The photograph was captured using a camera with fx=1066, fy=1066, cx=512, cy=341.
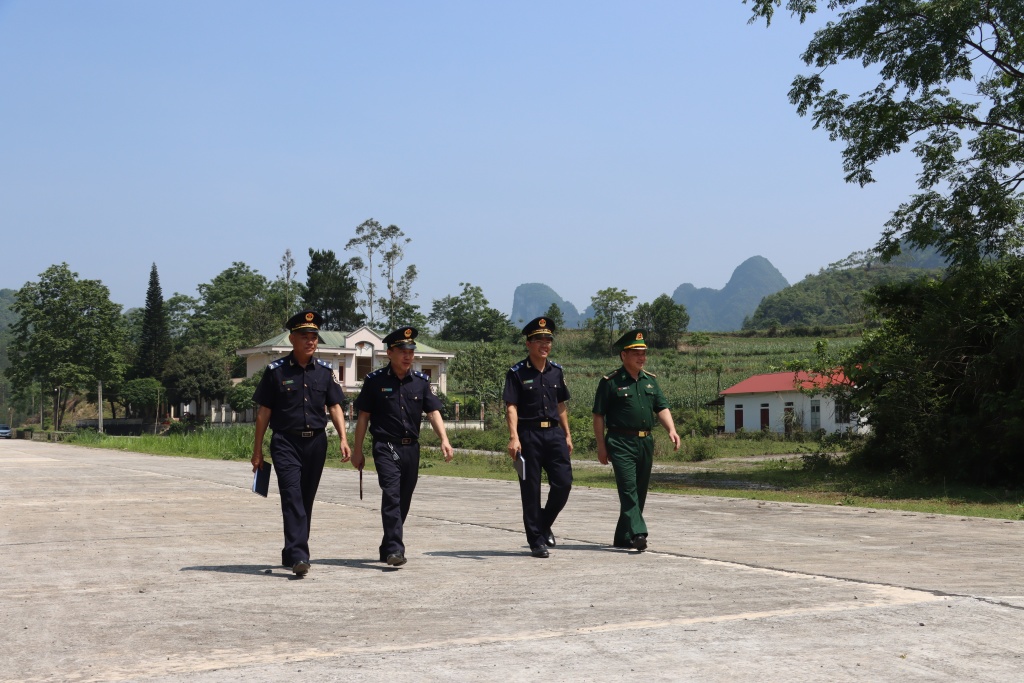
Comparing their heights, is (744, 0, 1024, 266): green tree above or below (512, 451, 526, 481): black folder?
above

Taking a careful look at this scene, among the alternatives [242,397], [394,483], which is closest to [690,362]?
[242,397]

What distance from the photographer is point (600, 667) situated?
16.9 feet

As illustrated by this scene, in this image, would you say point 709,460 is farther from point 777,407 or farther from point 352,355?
point 352,355

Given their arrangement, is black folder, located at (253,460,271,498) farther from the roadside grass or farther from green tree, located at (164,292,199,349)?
green tree, located at (164,292,199,349)

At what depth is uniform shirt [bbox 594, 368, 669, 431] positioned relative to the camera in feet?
31.2

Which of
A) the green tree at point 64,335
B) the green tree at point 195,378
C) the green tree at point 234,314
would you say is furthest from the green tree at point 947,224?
the green tree at point 234,314

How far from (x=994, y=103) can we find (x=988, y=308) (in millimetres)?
4865

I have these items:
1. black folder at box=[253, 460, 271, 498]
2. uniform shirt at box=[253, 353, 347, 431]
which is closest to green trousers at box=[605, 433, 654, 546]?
uniform shirt at box=[253, 353, 347, 431]

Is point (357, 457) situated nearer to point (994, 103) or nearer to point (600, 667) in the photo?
point (600, 667)

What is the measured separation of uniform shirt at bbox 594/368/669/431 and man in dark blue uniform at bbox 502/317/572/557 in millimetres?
518

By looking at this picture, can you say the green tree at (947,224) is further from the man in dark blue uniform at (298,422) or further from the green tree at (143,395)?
the green tree at (143,395)

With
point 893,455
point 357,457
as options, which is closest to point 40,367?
point 893,455

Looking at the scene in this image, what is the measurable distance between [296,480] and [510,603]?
2189 millimetres

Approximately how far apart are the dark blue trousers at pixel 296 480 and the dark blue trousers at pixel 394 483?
20.3 inches
